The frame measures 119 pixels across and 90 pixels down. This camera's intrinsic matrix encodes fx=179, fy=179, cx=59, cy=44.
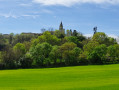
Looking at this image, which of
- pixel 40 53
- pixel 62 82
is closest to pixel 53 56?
pixel 40 53

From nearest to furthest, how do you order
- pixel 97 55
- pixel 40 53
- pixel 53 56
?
1. pixel 40 53
2. pixel 53 56
3. pixel 97 55

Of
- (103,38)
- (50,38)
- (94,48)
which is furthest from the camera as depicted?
(103,38)

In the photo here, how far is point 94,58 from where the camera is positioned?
80.4m

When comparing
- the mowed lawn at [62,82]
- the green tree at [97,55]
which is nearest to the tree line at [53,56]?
the green tree at [97,55]

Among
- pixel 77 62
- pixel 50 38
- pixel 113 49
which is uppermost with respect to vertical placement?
pixel 50 38

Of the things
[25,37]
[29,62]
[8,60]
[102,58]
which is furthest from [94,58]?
[25,37]

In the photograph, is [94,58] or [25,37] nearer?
[94,58]

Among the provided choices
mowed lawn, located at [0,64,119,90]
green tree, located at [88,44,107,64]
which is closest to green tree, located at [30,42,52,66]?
green tree, located at [88,44,107,64]

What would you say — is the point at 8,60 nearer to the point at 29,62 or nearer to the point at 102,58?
the point at 29,62

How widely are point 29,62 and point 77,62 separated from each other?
21.2m

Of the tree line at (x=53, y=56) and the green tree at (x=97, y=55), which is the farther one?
the green tree at (x=97, y=55)

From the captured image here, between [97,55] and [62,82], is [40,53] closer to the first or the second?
[97,55]

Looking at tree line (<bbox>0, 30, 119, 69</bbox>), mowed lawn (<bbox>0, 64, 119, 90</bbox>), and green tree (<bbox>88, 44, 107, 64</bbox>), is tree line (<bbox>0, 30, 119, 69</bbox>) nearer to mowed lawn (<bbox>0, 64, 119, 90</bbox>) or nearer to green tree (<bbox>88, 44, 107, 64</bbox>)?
green tree (<bbox>88, 44, 107, 64</bbox>)

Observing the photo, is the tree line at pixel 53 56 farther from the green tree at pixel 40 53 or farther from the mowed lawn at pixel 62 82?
the mowed lawn at pixel 62 82
